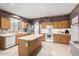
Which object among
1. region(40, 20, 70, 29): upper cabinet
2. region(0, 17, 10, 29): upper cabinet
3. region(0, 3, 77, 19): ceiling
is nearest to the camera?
region(0, 3, 77, 19): ceiling

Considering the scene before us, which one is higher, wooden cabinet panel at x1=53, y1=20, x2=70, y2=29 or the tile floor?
wooden cabinet panel at x1=53, y1=20, x2=70, y2=29

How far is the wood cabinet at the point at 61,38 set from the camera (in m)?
7.19

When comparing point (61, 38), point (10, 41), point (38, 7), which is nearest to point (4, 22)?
point (10, 41)

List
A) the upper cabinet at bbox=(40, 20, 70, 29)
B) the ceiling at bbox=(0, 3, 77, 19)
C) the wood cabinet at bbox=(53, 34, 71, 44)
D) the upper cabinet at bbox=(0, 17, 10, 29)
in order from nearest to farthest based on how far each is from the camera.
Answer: the ceiling at bbox=(0, 3, 77, 19)
the upper cabinet at bbox=(0, 17, 10, 29)
the wood cabinet at bbox=(53, 34, 71, 44)
the upper cabinet at bbox=(40, 20, 70, 29)

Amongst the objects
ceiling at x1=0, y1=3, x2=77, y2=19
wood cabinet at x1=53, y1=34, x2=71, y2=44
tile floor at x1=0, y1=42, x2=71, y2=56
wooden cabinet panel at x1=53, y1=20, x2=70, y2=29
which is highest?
ceiling at x1=0, y1=3, x2=77, y2=19

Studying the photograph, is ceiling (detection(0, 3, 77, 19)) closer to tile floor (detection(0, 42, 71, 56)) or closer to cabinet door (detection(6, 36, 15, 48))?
cabinet door (detection(6, 36, 15, 48))

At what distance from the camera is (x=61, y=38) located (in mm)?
7508

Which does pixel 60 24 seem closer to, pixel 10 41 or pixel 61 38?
pixel 61 38

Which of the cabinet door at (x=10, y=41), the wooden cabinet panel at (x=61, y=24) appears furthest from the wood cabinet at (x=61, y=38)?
the cabinet door at (x=10, y=41)

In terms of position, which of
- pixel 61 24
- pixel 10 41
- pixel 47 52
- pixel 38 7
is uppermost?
pixel 38 7

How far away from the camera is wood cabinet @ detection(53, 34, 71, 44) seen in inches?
283

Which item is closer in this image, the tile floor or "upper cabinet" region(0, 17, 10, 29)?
the tile floor

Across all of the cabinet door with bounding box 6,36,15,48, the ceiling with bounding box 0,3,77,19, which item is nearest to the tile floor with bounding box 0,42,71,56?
the cabinet door with bounding box 6,36,15,48

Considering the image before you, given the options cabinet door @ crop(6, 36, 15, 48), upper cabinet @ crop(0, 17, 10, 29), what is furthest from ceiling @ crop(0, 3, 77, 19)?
cabinet door @ crop(6, 36, 15, 48)
